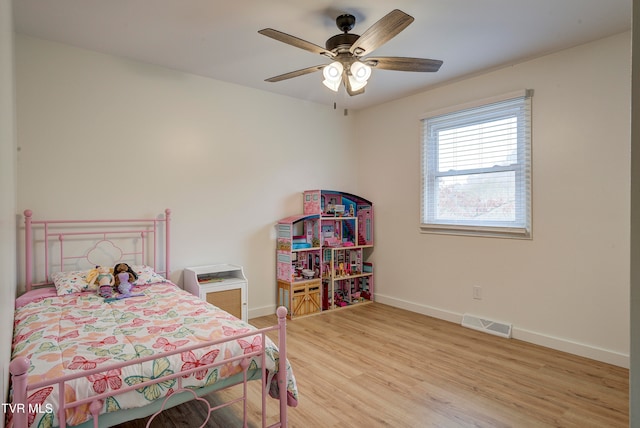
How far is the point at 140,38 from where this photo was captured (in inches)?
111

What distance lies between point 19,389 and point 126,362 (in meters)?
0.34

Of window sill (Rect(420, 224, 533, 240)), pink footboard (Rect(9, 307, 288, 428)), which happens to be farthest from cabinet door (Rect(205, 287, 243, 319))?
window sill (Rect(420, 224, 533, 240))

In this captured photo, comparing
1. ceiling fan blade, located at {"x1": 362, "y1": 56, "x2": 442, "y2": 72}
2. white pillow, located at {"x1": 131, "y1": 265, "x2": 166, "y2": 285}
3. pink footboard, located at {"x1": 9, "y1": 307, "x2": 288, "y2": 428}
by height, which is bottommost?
pink footboard, located at {"x1": 9, "y1": 307, "x2": 288, "y2": 428}

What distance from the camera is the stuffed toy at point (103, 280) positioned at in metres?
2.67

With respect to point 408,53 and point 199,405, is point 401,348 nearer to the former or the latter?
point 199,405

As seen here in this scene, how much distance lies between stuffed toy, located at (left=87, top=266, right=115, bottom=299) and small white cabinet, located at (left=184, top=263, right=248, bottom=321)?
27.5 inches

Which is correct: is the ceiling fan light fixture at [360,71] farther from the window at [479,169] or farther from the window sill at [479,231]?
the window sill at [479,231]

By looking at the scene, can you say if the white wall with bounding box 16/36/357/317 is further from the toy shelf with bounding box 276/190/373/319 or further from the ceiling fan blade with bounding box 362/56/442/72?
the ceiling fan blade with bounding box 362/56/442/72

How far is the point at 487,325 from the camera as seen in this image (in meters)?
3.53

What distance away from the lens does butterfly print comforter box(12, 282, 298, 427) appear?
1474 millimetres

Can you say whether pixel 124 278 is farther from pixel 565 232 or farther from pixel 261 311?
pixel 565 232

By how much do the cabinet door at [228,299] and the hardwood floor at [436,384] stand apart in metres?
0.58

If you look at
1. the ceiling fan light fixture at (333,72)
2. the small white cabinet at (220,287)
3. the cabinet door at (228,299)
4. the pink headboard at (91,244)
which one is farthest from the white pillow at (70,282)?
the ceiling fan light fixture at (333,72)

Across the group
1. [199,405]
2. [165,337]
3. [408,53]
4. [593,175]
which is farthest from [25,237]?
[593,175]
